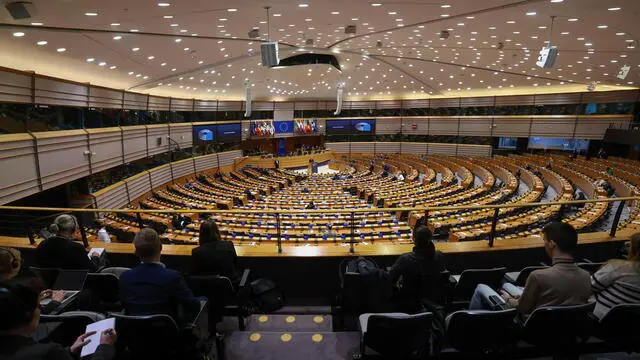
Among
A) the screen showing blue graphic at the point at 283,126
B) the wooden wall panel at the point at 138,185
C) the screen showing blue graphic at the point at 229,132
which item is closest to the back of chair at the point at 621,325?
the wooden wall panel at the point at 138,185

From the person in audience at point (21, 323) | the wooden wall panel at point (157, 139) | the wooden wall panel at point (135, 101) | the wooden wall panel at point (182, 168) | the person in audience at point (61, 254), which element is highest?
the wooden wall panel at point (135, 101)

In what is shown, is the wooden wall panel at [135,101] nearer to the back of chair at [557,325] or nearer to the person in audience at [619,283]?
the back of chair at [557,325]

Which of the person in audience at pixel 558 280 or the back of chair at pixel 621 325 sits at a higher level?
the person in audience at pixel 558 280

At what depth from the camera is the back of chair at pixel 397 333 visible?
7.46 feet

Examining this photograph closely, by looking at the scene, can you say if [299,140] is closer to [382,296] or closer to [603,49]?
[603,49]

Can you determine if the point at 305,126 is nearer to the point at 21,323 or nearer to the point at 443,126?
the point at 443,126

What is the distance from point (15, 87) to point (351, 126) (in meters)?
27.4

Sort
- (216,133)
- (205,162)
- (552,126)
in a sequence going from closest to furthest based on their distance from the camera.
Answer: (552,126) < (205,162) < (216,133)

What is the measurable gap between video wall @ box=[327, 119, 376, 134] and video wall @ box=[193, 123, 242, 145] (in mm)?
9828

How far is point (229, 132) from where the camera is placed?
28094mm

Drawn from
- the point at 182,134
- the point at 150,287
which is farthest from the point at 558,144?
the point at 150,287

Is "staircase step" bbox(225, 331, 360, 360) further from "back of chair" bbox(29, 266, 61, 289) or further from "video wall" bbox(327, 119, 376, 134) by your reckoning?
"video wall" bbox(327, 119, 376, 134)

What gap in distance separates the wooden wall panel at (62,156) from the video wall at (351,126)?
2364 cm

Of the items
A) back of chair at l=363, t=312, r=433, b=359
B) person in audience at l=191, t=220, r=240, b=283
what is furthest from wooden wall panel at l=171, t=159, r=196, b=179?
back of chair at l=363, t=312, r=433, b=359
